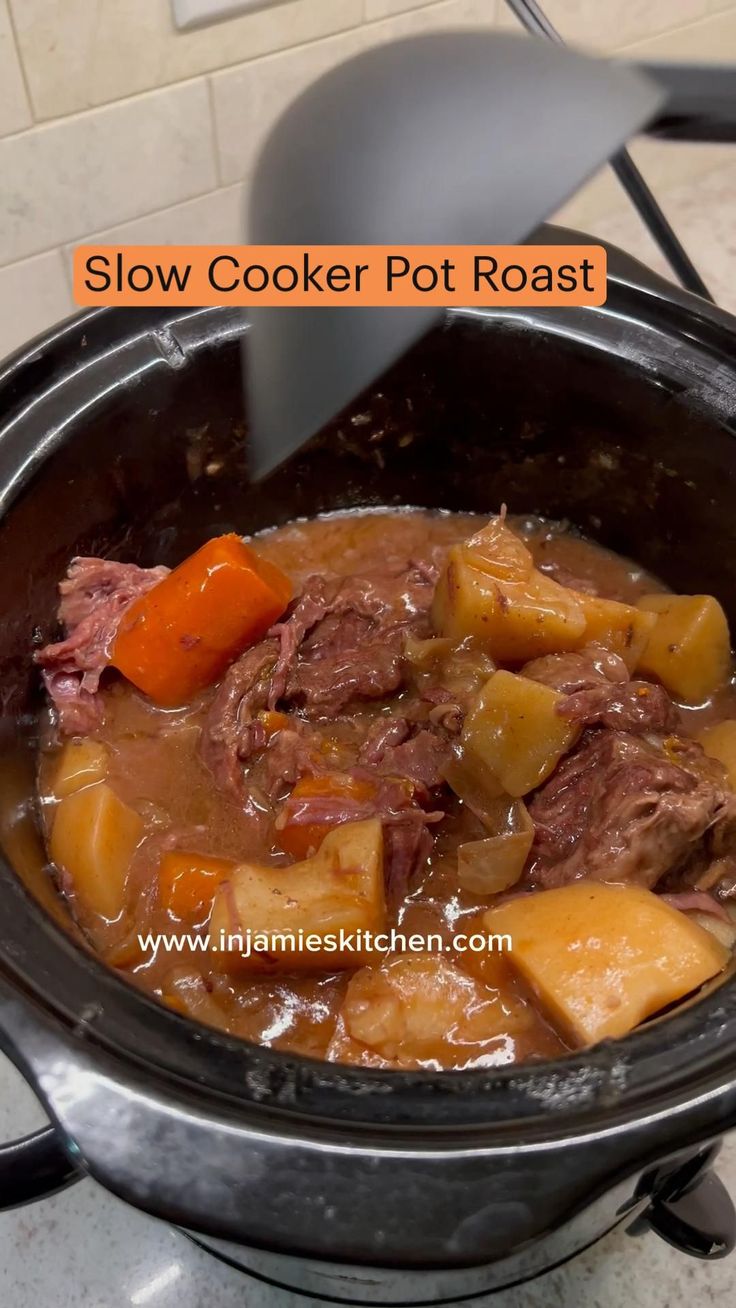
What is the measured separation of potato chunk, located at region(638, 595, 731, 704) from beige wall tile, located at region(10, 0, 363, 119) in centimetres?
104

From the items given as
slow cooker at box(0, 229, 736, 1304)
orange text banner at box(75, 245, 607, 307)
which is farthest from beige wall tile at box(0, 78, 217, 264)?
slow cooker at box(0, 229, 736, 1304)

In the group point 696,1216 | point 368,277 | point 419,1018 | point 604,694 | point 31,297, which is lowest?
point 696,1216

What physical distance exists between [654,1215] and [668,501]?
0.81 meters

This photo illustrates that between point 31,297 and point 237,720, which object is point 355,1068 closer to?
point 237,720

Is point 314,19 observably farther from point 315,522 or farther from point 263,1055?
point 263,1055

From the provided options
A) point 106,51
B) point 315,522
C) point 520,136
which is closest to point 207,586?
point 315,522

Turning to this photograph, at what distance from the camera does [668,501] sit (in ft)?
4.41

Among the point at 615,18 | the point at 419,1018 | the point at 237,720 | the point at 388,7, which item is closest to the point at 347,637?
the point at 237,720

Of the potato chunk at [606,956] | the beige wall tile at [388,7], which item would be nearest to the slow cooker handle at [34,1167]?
the potato chunk at [606,956]

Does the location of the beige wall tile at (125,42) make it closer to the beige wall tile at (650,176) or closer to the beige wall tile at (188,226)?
the beige wall tile at (188,226)

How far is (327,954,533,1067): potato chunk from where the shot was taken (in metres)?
0.95

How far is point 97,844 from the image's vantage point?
1.09 meters

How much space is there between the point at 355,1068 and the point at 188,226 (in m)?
1.43

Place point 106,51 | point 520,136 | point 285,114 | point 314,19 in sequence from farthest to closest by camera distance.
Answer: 1. point 314,19
2. point 106,51
3. point 285,114
4. point 520,136
